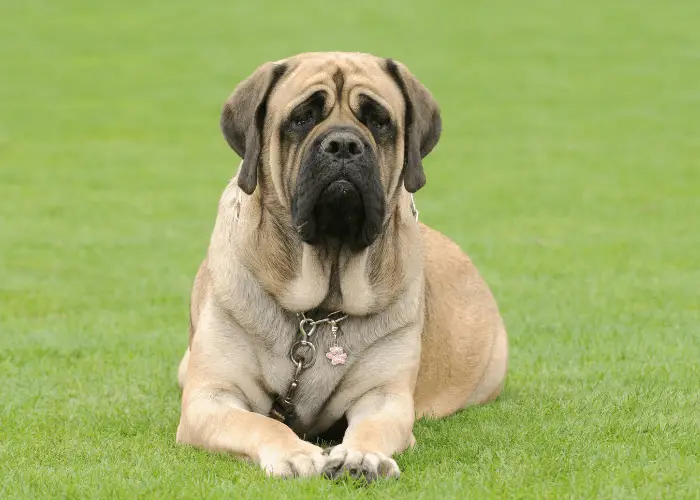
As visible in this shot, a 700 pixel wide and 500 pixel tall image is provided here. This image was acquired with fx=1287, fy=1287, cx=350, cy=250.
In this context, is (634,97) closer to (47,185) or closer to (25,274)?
(47,185)

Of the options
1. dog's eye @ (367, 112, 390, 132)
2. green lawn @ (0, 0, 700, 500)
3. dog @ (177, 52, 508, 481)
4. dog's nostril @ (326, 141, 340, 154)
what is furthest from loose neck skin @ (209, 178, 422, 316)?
green lawn @ (0, 0, 700, 500)

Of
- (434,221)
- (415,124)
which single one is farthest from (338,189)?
(434,221)

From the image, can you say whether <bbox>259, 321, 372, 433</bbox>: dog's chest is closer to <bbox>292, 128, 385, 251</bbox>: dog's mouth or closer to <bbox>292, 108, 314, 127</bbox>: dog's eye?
<bbox>292, 128, 385, 251</bbox>: dog's mouth

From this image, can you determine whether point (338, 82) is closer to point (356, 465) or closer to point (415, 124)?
point (415, 124)

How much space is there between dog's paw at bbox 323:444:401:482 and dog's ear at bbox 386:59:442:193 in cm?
137

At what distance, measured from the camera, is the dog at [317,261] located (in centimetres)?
543

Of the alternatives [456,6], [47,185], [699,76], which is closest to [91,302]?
[47,185]

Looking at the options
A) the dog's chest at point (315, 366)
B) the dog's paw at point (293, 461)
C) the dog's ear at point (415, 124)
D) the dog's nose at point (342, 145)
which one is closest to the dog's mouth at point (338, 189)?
the dog's nose at point (342, 145)

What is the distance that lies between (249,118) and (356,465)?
1.68 metres

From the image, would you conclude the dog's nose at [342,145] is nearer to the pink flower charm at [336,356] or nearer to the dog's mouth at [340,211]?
the dog's mouth at [340,211]

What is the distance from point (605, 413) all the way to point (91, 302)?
5162mm

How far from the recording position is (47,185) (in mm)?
16609

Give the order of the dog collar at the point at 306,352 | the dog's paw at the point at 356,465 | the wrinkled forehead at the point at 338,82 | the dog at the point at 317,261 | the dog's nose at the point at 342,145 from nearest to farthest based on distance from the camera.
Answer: the dog's paw at the point at 356,465 < the dog's nose at the point at 342,145 < the dog at the point at 317,261 < the wrinkled forehead at the point at 338,82 < the dog collar at the point at 306,352

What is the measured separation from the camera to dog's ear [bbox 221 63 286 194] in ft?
18.4
